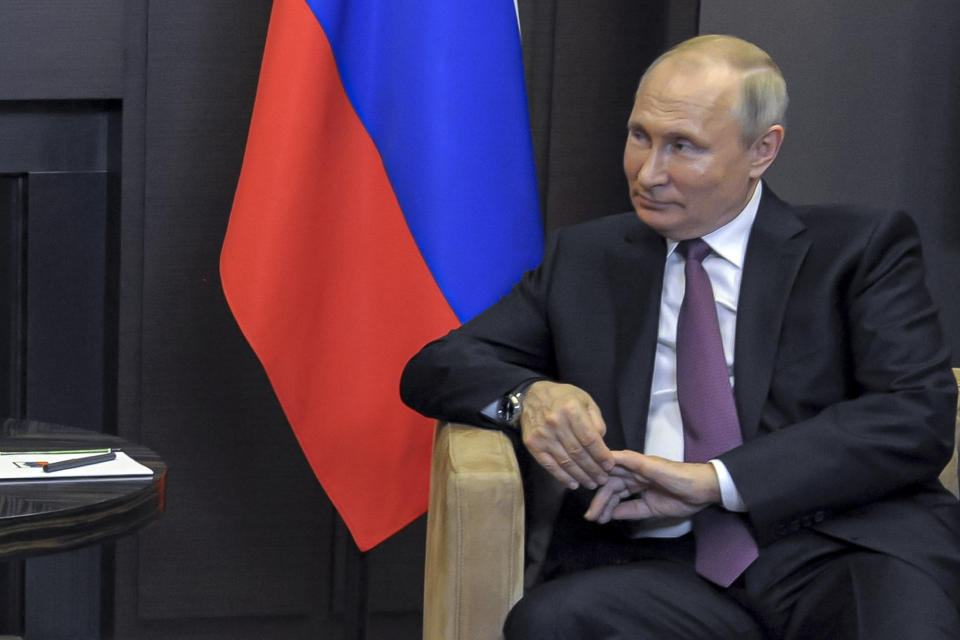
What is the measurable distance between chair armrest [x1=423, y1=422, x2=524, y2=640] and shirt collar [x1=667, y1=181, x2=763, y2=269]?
20.0 inches

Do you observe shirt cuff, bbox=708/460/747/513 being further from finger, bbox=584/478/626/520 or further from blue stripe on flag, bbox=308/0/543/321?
blue stripe on flag, bbox=308/0/543/321

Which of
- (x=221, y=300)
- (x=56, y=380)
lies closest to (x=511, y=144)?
(x=221, y=300)

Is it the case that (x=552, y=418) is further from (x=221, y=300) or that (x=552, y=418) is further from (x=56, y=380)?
(x=56, y=380)

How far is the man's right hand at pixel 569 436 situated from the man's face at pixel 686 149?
35 centimetres

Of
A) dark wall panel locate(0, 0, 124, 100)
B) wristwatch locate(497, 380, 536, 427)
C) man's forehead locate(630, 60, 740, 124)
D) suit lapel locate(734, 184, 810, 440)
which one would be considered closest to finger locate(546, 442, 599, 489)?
wristwatch locate(497, 380, 536, 427)

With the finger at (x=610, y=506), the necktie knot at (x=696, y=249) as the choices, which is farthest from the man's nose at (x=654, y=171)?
the finger at (x=610, y=506)

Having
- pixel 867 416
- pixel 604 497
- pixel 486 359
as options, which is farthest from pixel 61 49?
pixel 867 416

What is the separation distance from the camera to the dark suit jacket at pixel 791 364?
1.88 m

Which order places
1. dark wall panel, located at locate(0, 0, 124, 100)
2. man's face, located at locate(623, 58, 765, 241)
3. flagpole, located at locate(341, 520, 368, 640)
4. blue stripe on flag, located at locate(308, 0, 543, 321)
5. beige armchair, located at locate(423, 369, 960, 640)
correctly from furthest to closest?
dark wall panel, located at locate(0, 0, 124, 100) → flagpole, located at locate(341, 520, 368, 640) → blue stripe on flag, located at locate(308, 0, 543, 321) → man's face, located at locate(623, 58, 765, 241) → beige armchair, located at locate(423, 369, 960, 640)

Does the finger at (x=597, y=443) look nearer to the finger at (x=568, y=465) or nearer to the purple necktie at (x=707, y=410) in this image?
the finger at (x=568, y=465)

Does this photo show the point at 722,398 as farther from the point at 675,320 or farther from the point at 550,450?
the point at 550,450

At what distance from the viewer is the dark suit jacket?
1877mm

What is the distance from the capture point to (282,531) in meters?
3.07

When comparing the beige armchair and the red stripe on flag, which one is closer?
the beige armchair
